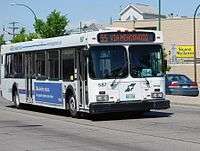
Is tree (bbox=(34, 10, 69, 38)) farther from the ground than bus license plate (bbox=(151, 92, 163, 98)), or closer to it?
farther from the ground

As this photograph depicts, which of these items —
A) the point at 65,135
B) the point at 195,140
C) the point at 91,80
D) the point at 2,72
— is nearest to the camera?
the point at 195,140

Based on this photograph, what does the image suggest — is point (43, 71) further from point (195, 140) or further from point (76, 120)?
point (195, 140)

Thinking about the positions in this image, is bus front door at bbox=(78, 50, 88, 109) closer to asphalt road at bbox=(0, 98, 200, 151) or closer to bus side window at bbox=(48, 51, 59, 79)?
asphalt road at bbox=(0, 98, 200, 151)

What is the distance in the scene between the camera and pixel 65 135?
15.1m

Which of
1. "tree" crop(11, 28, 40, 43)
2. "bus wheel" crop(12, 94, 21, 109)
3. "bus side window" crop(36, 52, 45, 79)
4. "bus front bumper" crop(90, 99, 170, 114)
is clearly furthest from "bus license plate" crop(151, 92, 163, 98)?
"tree" crop(11, 28, 40, 43)

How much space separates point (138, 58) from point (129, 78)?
2.38 feet

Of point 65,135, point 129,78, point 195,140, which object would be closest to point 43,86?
point 129,78

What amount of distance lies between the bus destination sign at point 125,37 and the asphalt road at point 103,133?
8.43ft

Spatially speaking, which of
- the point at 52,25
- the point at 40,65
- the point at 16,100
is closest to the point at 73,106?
the point at 40,65

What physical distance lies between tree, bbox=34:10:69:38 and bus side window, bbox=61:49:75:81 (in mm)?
40196

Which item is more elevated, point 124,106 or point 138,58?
point 138,58

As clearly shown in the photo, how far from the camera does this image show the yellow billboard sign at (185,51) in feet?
298

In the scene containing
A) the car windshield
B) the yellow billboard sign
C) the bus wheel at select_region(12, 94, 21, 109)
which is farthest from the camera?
the yellow billboard sign

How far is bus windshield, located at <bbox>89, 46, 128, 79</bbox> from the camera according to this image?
18781mm
